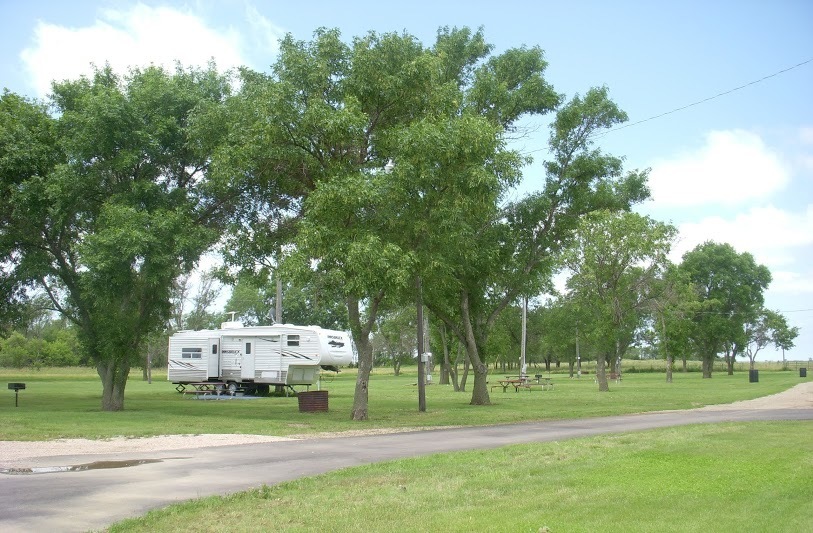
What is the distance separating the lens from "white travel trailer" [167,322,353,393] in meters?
33.4

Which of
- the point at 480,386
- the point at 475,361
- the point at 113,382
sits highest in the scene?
the point at 475,361

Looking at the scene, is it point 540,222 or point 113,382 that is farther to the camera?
point 540,222

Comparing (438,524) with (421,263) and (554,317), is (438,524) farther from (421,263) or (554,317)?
(554,317)

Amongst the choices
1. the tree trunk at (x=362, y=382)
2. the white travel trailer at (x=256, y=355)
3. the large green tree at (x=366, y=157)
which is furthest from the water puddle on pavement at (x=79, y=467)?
the white travel trailer at (x=256, y=355)

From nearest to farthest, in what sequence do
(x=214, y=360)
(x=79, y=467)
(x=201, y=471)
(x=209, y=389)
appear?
(x=201, y=471) → (x=79, y=467) → (x=209, y=389) → (x=214, y=360)

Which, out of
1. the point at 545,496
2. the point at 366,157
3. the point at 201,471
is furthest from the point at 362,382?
the point at 545,496

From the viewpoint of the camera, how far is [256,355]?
112 ft

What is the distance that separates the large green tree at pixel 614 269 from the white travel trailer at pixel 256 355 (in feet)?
43.0

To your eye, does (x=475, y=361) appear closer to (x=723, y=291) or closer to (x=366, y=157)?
(x=366, y=157)

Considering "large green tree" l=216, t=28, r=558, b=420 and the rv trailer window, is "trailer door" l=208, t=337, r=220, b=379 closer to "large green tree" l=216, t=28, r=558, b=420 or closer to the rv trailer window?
the rv trailer window

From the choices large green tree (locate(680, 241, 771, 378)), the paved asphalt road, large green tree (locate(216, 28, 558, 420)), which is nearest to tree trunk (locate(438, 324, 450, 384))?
large green tree (locate(216, 28, 558, 420))

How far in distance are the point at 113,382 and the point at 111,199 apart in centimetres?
624

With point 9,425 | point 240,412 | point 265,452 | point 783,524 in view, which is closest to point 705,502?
point 783,524

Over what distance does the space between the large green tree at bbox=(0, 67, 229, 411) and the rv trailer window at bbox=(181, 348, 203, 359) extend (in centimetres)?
984
